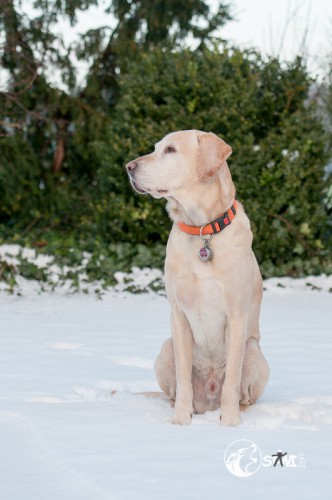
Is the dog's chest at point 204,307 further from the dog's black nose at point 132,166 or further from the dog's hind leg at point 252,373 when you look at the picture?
the dog's black nose at point 132,166

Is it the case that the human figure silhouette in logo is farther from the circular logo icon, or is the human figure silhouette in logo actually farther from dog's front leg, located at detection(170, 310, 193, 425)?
dog's front leg, located at detection(170, 310, 193, 425)

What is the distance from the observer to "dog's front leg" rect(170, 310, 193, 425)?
142 inches

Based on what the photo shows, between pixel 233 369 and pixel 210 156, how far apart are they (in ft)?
3.17

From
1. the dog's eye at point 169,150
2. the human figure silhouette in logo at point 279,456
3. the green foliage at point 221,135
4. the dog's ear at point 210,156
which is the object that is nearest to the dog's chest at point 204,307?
the dog's ear at point 210,156

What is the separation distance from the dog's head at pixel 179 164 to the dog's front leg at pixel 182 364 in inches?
23.3

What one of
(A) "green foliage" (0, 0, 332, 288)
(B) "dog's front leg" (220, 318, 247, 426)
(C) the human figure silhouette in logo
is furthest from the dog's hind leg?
(A) "green foliage" (0, 0, 332, 288)

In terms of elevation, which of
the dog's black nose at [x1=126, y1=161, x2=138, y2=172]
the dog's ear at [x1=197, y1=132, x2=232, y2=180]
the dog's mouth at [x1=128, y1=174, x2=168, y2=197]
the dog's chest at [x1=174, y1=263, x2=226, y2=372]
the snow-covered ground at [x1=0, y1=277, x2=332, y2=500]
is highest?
the dog's ear at [x1=197, y1=132, x2=232, y2=180]

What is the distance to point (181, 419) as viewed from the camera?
3574 mm

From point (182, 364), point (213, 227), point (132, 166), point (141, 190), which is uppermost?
point (132, 166)

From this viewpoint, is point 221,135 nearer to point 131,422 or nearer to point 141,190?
point 141,190

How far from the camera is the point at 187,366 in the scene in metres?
3.64

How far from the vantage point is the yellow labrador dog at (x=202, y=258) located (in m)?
3.55

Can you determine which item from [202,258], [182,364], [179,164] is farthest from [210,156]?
[182,364]

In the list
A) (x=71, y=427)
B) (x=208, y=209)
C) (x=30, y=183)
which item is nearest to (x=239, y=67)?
(x=30, y=183)
